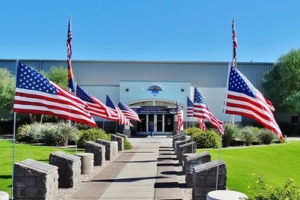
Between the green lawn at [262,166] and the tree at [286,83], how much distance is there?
2480 centimetres

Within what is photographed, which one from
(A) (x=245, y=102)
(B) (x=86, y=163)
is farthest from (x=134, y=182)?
(A) (x=245, y=102)

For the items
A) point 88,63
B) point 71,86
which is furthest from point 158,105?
point 71,86

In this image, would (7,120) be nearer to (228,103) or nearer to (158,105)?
(158,105)

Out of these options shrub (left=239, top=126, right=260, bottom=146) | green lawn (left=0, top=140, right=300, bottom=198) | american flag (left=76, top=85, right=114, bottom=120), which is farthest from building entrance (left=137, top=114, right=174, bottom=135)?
american flag (left=76, top=85, right=114, bottom=120)

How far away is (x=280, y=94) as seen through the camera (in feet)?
157

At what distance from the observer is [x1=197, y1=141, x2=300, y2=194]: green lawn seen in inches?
486

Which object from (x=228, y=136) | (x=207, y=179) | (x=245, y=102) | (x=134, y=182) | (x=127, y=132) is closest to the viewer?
(x=245, y=102)

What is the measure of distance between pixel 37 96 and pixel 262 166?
10515 mm

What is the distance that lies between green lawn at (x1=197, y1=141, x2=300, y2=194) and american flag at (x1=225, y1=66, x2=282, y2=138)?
2.98 meters

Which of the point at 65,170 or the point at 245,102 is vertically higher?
the point at 245,102

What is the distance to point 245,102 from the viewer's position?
Answer: 8.64 metres

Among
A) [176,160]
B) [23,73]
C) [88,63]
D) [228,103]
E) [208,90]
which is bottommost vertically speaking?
[176,160]

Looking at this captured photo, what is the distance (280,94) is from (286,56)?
5114 millimetres

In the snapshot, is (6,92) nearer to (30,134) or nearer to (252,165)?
(30,134)
